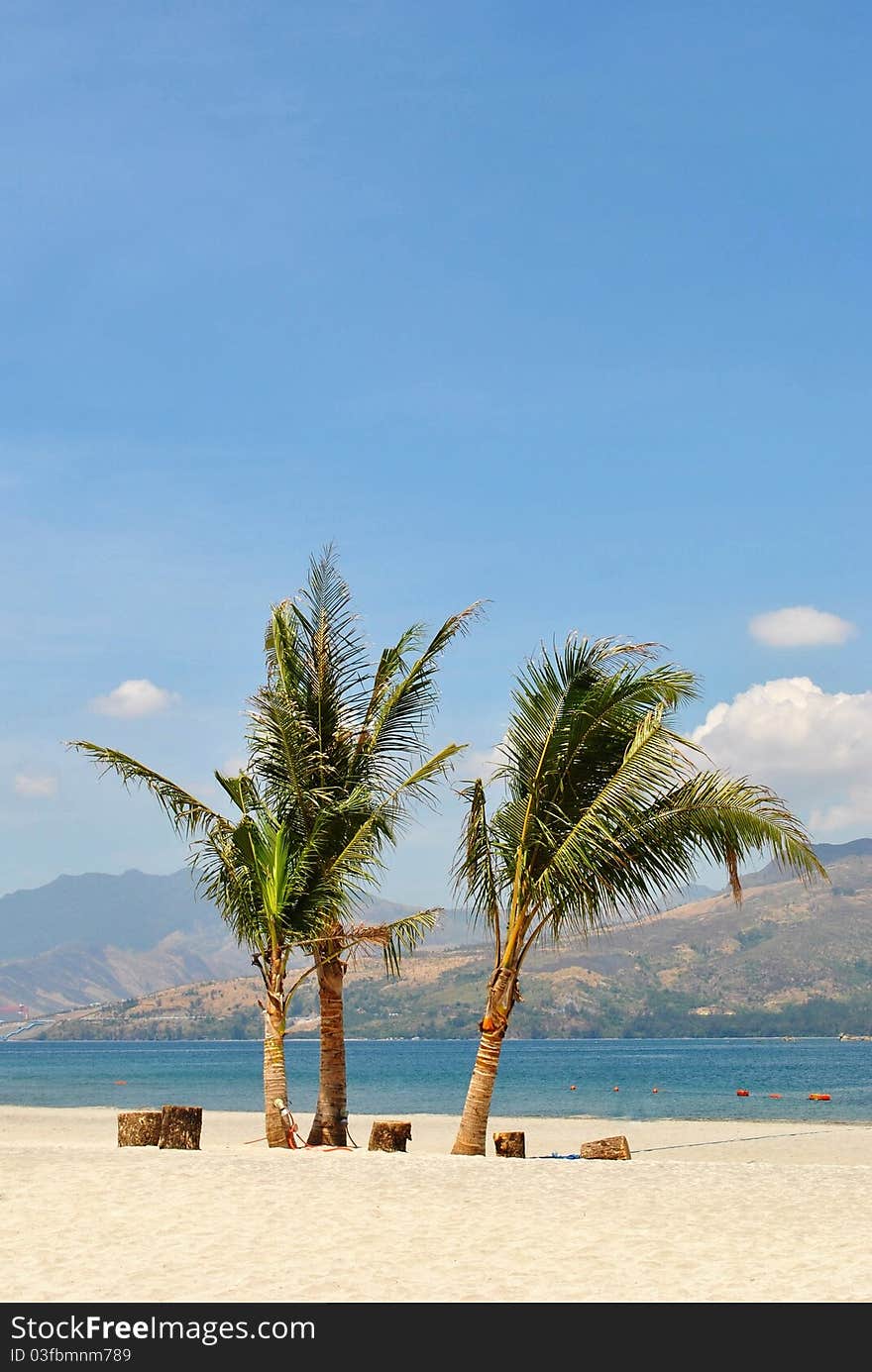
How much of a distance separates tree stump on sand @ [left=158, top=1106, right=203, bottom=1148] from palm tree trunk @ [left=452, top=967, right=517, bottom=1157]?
391 cm

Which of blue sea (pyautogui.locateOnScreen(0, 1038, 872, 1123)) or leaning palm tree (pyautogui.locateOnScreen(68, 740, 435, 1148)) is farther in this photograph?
blue sea (pyautogui.locateOnScreen(0, 1038, 872, 1123))

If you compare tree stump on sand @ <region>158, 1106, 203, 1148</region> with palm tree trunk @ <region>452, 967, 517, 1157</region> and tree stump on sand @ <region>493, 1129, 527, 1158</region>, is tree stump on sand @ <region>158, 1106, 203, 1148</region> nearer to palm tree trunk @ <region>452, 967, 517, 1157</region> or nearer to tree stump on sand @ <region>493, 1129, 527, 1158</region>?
palm tree trunk @ <region>452, 967, 517, 1157</region>

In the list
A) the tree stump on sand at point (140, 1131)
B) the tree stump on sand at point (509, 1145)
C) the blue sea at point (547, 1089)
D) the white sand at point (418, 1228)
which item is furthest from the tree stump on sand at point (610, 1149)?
the blue sea at point (547, 1089)

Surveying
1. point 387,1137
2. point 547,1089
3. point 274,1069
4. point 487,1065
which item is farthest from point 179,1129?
point 547,1089

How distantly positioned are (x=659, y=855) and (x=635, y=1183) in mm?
5584

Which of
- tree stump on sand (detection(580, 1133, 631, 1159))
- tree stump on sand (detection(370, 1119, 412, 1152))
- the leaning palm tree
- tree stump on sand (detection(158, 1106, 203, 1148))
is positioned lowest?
tree stump on sand (detection(580, 1133, 631, 1159))

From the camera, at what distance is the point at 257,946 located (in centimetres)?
1864

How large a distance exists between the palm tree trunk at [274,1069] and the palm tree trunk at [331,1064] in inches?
Result: 37.1

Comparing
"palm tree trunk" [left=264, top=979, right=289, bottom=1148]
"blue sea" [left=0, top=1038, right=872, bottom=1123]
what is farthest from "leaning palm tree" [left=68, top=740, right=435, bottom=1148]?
"blue sea" [left=0, top=1038, right=872, bottom=1123]

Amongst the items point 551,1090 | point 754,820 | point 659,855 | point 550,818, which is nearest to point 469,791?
point 550,818

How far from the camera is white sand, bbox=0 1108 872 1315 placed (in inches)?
321

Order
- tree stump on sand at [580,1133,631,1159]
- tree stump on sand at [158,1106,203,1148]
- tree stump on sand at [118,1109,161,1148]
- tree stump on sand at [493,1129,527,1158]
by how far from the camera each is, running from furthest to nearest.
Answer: tree stump on sand at [493,1129,527,1158]
tree stump on sand at [580,1133,631,1159]
tree stump on sand at [118,1109,161,1148]
tree stump on sand at [158,1106,203,1148]

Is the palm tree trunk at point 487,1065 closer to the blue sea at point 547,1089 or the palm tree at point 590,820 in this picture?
the palm tree at point 590,820
